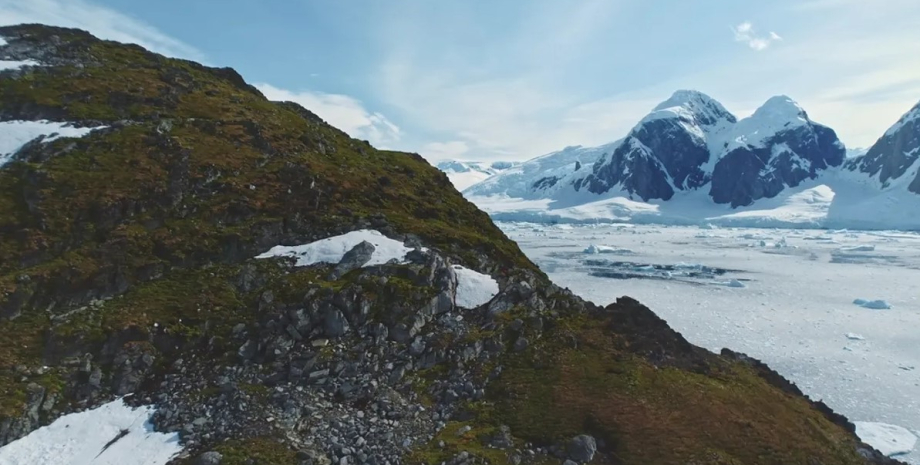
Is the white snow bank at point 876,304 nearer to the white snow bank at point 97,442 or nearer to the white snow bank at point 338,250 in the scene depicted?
the white snow bank at point 338,250

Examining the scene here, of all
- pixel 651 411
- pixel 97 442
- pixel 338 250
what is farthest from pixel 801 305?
pixel 97 442

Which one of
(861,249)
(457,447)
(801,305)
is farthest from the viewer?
(861,249)

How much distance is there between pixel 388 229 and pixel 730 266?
335 feet

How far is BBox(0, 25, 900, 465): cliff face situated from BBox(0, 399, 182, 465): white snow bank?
0.56 metres

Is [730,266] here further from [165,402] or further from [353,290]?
[165,402]

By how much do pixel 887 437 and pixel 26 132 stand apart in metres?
60.5

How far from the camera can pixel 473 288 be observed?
108ft

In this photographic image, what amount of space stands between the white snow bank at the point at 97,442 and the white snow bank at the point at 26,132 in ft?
74.1

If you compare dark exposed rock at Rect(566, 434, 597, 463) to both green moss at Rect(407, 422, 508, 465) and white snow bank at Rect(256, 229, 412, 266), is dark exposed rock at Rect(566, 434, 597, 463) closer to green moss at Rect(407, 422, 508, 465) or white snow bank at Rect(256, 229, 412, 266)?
green moss at Rect(407, 422, 508, 465)

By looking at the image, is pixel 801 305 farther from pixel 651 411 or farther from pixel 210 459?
pixel 210 459

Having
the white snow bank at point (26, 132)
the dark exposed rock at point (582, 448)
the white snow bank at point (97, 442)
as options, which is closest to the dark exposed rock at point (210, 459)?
the white snow bank at point (97, 442)

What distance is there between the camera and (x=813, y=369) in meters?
46.8

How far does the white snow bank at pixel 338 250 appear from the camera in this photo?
33.3 metres

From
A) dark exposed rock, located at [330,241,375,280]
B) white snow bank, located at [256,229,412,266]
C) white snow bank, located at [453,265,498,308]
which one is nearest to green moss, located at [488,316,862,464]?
white snow bank, located at [453,265,498,308]
